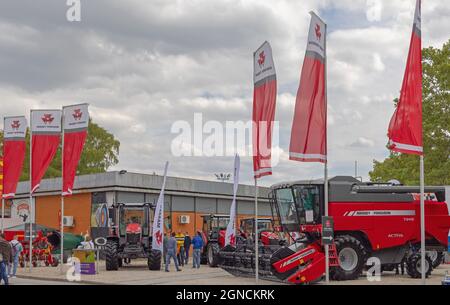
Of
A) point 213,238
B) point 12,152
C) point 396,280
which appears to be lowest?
point 396,280

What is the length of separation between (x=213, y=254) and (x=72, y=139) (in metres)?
8.66

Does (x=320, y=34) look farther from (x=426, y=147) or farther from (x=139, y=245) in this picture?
(x=426, y=147)

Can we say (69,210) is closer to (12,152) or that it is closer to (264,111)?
(12,152)

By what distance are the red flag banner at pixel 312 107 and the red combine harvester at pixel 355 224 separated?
605cm

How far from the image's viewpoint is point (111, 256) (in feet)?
90.3

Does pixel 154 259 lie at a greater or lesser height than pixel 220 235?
lesser

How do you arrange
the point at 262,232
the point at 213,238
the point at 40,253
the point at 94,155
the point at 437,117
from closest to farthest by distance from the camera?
the point at 262,232
the point at 213,238
the point at 40,253
the point at 437,117
the point at 94,155

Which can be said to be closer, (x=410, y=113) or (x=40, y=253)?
(x=410, y=113)

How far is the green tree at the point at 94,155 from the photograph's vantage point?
70000 mm

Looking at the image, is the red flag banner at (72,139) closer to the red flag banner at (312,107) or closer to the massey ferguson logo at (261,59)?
the massey ferguson logo at (261,59)

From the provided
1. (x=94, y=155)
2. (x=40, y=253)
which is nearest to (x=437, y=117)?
(x=40, y=253)

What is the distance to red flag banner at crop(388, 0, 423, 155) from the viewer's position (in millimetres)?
15719

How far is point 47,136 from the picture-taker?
27.9m
